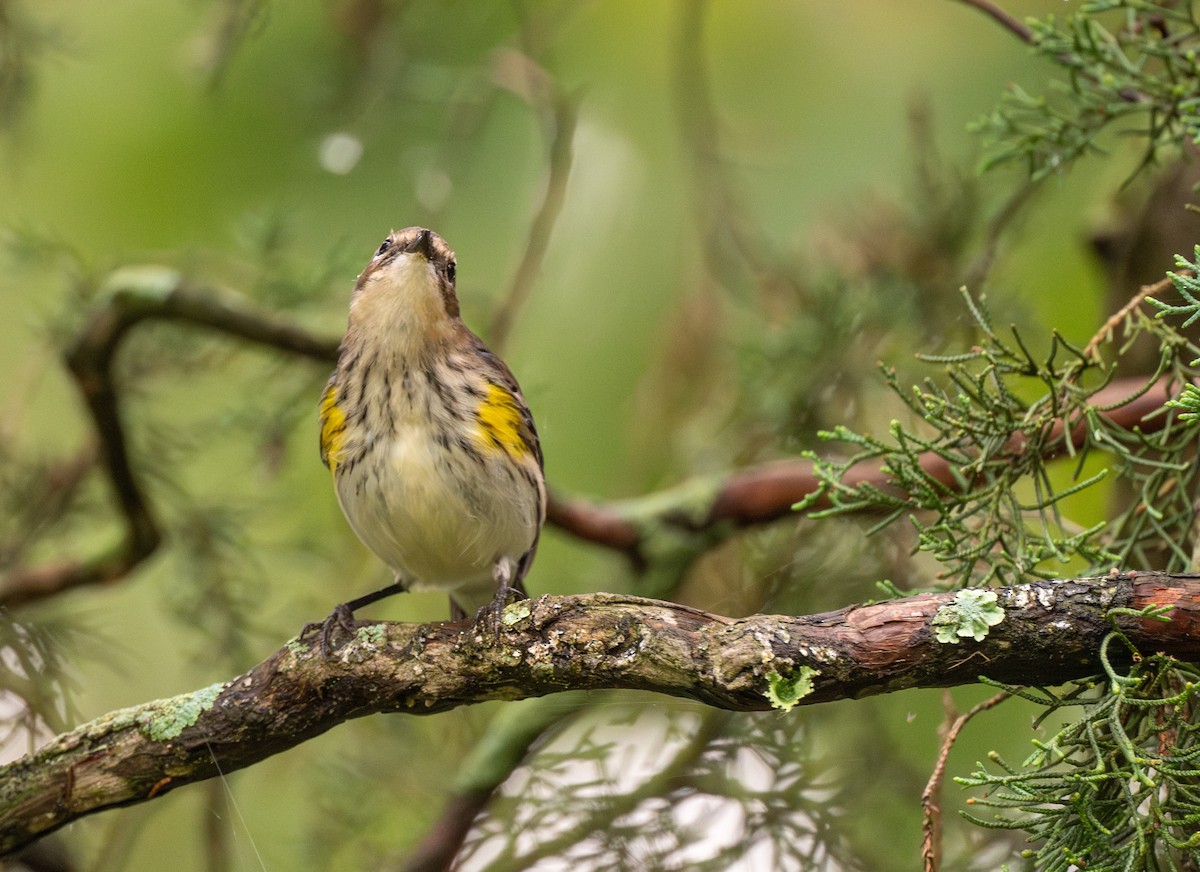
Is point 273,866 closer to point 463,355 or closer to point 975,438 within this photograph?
point 463,355

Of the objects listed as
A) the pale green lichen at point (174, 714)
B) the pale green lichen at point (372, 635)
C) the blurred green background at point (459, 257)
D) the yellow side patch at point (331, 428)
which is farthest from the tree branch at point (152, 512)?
the pale green lichen at point (174, 714)

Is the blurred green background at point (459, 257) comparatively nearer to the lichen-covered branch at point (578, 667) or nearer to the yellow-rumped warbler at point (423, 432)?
the yellow-rumped warbler at point (423, 432)

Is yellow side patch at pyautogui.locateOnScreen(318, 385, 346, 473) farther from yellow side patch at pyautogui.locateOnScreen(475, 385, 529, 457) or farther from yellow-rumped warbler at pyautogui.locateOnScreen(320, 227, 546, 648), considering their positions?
yellow side patch at pyautogui.locateOnScreen(475, 385, 529, 457)

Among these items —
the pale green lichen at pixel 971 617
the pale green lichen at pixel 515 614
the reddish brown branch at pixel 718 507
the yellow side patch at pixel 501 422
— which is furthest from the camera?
the reddish brown branch at pixel 718 507

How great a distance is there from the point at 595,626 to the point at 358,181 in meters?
3.85

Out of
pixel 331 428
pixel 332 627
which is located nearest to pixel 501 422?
pixel 331 428

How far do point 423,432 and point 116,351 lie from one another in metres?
1.47

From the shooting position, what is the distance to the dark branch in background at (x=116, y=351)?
162 inches

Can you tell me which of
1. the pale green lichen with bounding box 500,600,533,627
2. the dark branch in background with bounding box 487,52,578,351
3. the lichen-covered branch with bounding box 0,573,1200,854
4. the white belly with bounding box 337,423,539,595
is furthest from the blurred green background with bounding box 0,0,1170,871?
the pale green lichen with bounding box 500,600,533,627

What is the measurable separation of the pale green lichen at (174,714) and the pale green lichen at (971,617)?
1.55 metres

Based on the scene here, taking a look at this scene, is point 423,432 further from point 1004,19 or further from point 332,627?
point 1004,19

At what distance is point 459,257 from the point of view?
5.94m

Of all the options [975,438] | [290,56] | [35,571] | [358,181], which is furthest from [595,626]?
[290,56]

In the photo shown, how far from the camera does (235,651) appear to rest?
15.3 feet
